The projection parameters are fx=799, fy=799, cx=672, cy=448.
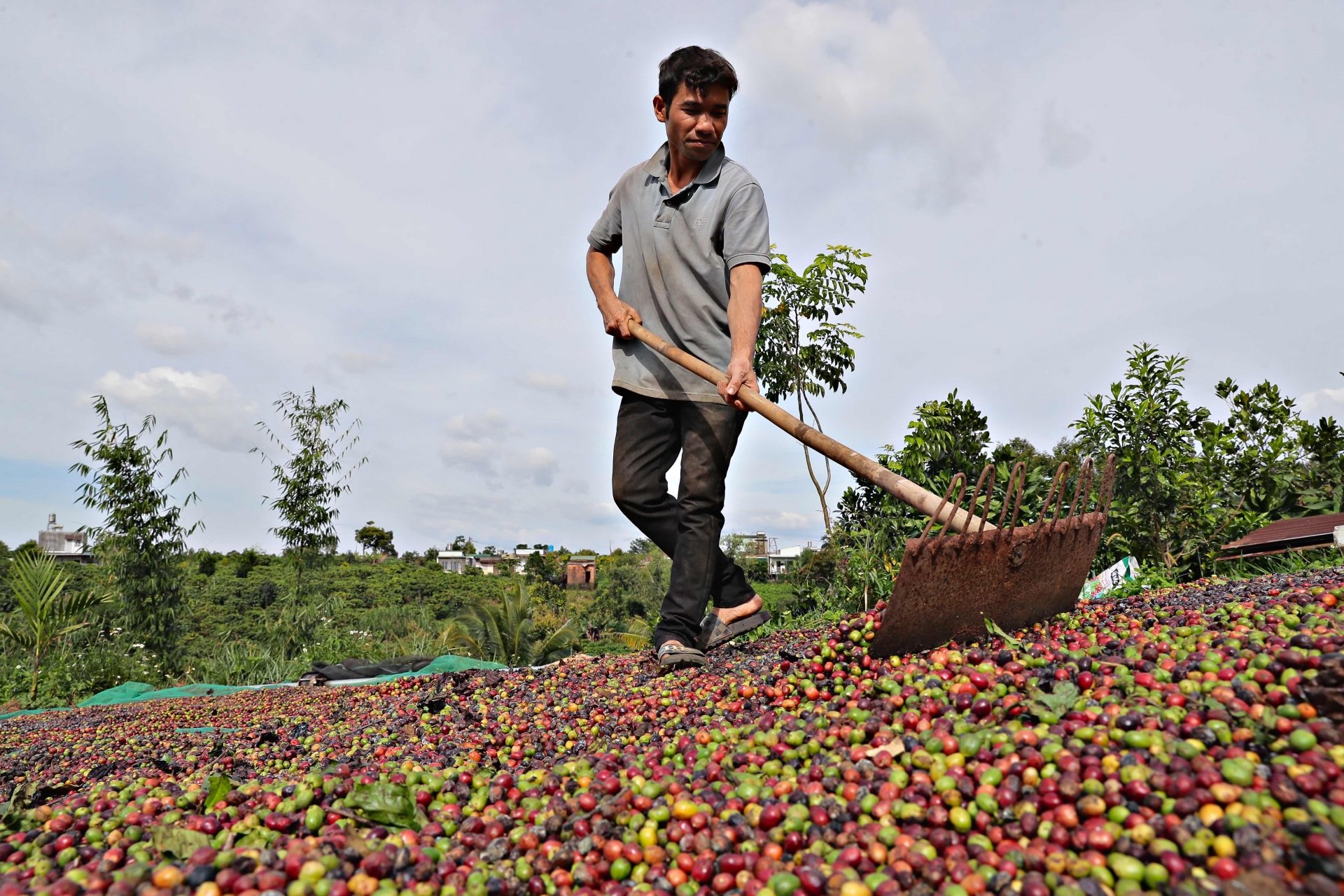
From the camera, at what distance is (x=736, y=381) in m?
3.08

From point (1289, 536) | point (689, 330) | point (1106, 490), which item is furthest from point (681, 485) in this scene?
point (1289, 536)

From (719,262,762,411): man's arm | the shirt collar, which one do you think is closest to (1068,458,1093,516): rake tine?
(719,262,762,411): man's arm

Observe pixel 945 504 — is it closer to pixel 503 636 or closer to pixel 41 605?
pixel 503 636

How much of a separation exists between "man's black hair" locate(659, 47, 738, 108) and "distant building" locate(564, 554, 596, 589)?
2994 cm

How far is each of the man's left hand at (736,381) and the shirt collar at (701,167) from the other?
944 mm

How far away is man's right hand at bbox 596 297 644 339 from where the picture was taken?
11.3ft

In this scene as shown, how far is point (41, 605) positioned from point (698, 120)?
8.83 m

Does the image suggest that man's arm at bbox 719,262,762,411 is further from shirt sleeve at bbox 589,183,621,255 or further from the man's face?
shirt sleeve at bbox 589,183,621,255

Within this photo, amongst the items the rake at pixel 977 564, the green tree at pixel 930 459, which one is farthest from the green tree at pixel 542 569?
the rake at pixel 977 564

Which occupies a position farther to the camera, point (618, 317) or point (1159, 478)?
point (1159, 478)

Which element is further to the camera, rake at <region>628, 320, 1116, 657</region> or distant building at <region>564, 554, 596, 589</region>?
distant building at <region>564, 554, 596, 589</region>

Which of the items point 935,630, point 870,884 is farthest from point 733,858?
point 935,630

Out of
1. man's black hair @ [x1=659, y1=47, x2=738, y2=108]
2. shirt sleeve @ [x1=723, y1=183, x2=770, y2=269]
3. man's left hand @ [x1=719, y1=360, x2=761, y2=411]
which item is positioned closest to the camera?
man's left hand @ [x1=719, y1=360, x2=761, y2=411]

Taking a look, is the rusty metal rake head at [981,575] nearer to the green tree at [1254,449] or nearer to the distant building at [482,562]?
the green tree at [1254,449]
